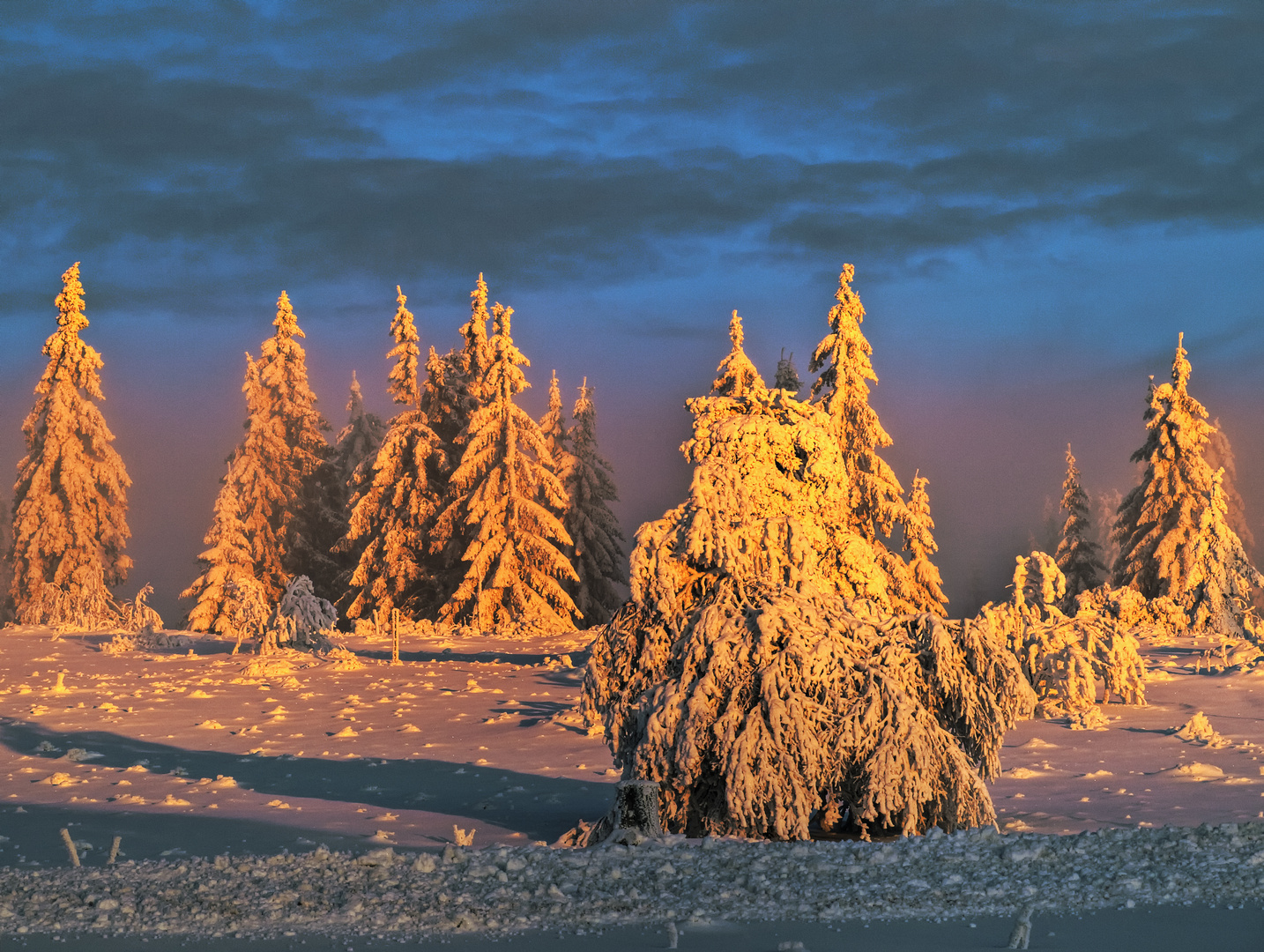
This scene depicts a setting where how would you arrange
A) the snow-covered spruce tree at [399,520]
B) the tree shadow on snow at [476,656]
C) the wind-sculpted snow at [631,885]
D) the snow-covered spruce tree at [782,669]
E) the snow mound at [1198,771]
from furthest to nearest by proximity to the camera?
the snow-covered spruce tree at [399,520] < the tree shadow on snow at [476,656] < the snow mound at [1198,771] < the snow-covered spruce tree at [782,669] < the wind-sculpted snow at [631,885]

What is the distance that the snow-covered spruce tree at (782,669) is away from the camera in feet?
39.9

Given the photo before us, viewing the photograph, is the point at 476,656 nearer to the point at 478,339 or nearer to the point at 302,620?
the point at 302,620

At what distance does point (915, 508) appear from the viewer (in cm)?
3781

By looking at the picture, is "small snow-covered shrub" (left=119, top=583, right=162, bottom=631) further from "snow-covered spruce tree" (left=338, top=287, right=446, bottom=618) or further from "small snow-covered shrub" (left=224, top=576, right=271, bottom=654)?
"snow-covered spruce tree" (left=338, top=287, right=446, bottom=618)

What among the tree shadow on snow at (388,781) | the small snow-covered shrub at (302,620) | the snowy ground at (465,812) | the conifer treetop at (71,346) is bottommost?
the tree shadow on snow at (388,781)

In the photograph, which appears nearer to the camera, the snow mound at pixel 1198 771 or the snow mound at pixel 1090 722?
the snow mound at pixel 1198 771

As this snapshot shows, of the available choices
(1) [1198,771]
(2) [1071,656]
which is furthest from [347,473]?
(1) [1198,771]

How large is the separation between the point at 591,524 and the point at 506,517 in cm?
624

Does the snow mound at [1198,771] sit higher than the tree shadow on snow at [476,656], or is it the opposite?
the snow mound at [1198,771]

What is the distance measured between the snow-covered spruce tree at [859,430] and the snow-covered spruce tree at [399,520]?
51.7 feet

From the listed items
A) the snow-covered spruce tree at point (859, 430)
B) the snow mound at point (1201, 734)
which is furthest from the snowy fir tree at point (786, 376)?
the snow mound at point (1201, 734)

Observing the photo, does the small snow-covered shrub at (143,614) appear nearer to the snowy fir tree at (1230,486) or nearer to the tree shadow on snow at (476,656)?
the tree shadow on snow at (476,656)

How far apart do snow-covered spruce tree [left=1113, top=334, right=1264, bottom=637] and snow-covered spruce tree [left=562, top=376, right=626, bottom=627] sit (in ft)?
63.5

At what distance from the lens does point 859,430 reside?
3553cm
